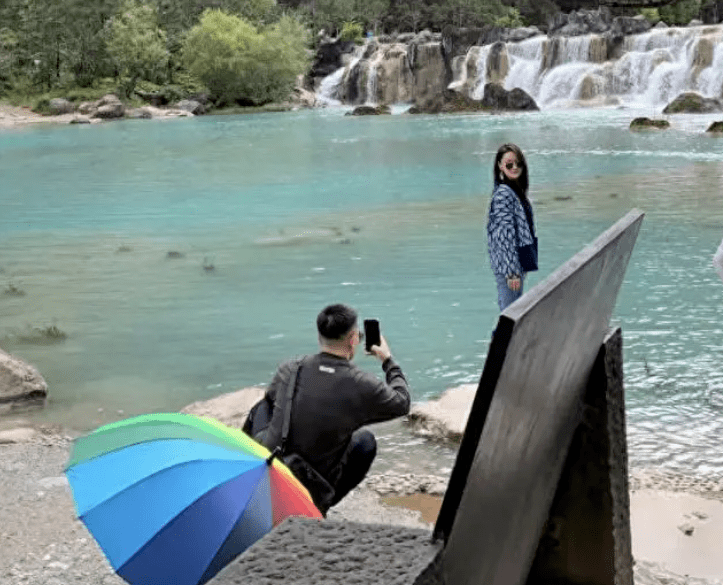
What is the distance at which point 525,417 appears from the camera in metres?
1.71

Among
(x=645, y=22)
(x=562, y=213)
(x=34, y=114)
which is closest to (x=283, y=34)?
(x=34, y=114)

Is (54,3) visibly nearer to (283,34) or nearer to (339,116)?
(283,34)

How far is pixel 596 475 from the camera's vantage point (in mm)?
2211

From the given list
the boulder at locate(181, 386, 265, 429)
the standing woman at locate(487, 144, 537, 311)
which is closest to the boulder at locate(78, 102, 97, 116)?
the boulder at locate(181, 386, 265, 429)

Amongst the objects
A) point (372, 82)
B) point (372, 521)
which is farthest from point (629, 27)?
point (372, 521)

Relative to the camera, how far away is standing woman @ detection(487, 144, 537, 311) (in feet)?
22.3

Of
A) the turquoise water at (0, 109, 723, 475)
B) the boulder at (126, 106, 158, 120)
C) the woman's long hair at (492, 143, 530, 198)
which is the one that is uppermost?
the woman's long hair at (492, 143, 530, 198)

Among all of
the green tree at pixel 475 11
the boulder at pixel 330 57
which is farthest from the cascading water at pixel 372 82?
the green tree at pixel 475 11

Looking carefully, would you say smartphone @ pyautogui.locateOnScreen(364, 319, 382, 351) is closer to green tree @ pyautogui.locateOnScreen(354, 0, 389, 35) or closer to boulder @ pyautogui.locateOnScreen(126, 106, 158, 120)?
boulder @ pyautogui.locateOnScreen(126, 106, 158, 120)

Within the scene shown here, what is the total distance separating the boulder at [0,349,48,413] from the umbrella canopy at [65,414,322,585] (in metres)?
4.67

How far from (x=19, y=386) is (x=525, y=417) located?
6.98 meters

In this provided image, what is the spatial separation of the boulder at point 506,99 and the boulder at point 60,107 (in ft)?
72.8

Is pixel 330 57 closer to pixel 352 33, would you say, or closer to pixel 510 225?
pixel 352 33

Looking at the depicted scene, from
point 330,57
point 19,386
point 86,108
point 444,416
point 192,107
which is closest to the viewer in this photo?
point 444,416
